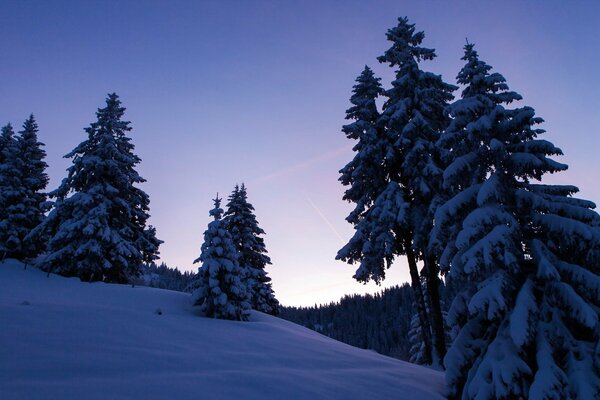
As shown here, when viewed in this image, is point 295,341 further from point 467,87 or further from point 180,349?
point 467,87

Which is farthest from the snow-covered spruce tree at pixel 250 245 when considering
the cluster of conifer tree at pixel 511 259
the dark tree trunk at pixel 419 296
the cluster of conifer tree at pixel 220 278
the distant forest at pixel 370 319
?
the distant forest at pixel 370 319

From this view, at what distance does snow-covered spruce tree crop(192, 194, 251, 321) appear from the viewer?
17.0m

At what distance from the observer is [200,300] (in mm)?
17781

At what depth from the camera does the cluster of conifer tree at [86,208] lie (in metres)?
21.4

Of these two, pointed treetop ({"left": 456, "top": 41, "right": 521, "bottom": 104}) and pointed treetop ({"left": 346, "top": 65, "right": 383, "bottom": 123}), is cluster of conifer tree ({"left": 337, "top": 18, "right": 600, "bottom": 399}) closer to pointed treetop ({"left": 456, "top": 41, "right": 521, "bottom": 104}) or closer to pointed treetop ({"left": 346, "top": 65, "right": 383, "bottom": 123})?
pointed treetop ({"left": 456, "top": 41, "right": 521, "bottom": 104})

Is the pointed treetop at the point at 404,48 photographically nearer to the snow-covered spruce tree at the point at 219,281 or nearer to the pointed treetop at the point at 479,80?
the pointed treetop at the point at 479,80

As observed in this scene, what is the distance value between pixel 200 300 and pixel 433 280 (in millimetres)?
10362

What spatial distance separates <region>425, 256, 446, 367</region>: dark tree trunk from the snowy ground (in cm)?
390

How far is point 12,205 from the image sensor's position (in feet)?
85.2

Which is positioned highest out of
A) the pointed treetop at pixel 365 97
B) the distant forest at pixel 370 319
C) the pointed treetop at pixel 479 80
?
the pointed treetop at pixel 365 97

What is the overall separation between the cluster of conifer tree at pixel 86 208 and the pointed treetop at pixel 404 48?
16.7m

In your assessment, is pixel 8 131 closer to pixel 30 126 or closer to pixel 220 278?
pixel 30 126

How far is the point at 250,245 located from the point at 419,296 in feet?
56.2

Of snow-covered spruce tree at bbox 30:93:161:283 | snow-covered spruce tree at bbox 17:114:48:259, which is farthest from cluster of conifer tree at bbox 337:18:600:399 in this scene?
snow-covered spruce tree at bbox 17:114:48:259
